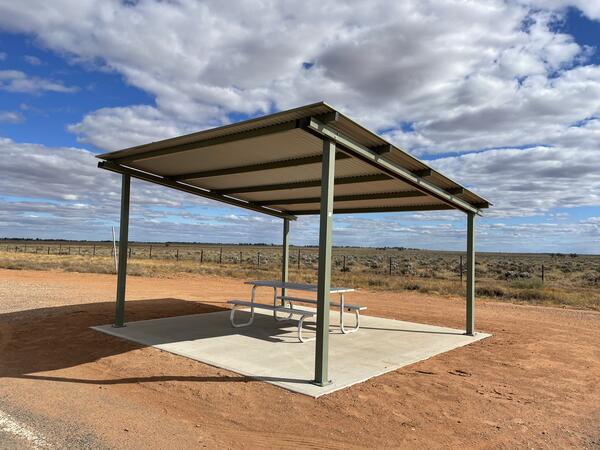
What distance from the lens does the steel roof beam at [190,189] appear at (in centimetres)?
845

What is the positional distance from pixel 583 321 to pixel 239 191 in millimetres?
9487

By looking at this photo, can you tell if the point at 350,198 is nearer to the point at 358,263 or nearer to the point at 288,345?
the point at 288,345

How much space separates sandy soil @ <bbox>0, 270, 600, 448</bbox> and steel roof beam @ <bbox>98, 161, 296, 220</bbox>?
3064 millimetres

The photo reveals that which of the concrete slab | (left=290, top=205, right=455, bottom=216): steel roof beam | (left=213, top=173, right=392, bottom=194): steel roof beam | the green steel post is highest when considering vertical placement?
(left=213, top=173, right=392, bottom=194): steel roof beam

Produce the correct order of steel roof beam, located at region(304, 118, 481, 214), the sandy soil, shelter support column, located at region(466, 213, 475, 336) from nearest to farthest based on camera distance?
1. the sandy soil
2. steel roof beam, located at region(304, 118, 481, 214)
3. shelter support column, located at region(466, 213, 475, 336)

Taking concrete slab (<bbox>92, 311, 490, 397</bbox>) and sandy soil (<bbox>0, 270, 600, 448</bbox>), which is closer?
sandy soil (<bbox>0, 270, 600, 448</bbox>)

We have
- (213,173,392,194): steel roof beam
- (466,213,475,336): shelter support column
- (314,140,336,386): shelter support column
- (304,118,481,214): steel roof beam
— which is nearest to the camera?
(304,118,481,214): steel roof beam

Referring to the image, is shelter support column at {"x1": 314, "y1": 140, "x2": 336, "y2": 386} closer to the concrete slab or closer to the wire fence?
the concrete slab

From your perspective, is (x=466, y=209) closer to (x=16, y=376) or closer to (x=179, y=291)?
(x=16, y=376)

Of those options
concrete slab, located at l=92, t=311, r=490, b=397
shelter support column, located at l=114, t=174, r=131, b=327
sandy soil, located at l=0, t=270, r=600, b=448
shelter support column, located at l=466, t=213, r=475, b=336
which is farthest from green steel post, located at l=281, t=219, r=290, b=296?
sandy soil, located at l=0, t=270, r=600, b=448

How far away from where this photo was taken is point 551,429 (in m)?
4.44

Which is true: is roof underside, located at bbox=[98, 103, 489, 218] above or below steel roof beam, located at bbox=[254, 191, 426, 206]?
above

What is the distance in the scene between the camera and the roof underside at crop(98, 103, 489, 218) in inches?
228

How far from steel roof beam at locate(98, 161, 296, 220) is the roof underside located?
0.02 metres
